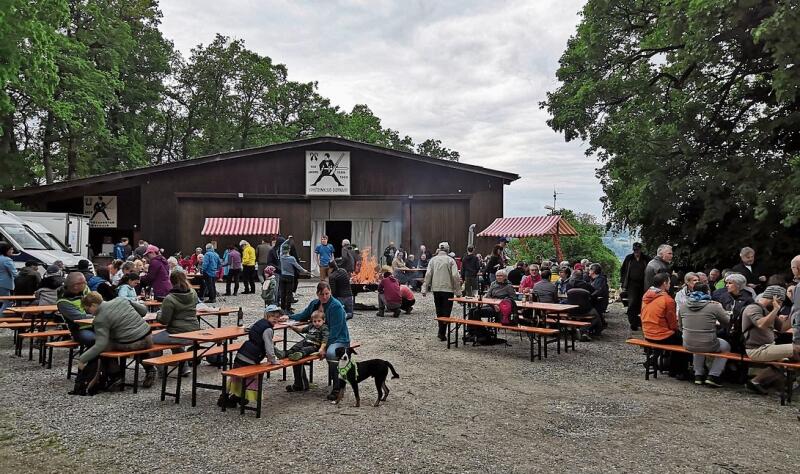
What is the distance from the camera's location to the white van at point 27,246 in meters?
13.7

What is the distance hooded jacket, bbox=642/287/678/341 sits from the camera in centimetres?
762

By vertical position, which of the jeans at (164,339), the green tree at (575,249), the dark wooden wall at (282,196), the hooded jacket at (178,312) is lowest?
the jeans at (164,339)

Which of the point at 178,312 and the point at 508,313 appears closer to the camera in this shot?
the point at 178,312

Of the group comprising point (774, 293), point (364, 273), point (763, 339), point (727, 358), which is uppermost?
point (364, 273)

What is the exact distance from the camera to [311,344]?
661 cm

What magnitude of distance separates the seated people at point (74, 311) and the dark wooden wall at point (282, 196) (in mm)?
15609

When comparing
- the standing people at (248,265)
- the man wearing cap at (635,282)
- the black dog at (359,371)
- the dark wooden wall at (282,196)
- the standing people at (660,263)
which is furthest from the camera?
the dark wooden wall at (282,196)

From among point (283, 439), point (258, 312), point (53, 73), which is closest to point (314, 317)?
point (283, 439)

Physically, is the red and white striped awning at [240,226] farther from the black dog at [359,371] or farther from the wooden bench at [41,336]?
the black dog at [359,371]

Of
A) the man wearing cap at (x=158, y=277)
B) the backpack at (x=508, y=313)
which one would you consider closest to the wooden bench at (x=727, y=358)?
the backpack at (x=508, y=313)

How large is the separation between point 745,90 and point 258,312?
11.1 m

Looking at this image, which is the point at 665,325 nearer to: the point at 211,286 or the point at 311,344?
the point at 311,344

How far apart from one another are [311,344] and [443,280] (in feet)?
12.6

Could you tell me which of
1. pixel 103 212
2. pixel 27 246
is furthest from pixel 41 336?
pixel 103 212
